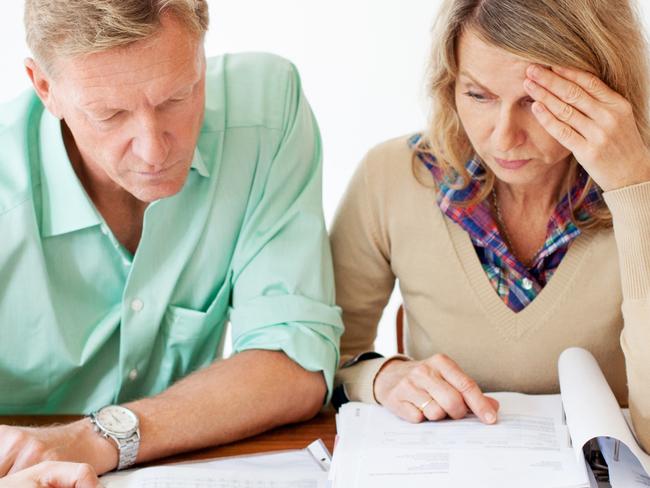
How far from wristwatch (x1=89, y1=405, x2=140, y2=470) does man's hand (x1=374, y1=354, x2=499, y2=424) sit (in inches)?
17.0

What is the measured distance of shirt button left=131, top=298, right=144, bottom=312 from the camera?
186 centimetres

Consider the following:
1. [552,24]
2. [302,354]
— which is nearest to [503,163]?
[552,24]

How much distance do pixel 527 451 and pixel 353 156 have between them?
247cm

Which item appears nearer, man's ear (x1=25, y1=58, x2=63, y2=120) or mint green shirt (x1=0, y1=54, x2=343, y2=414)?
man's ear (x1=25, y1=58, x2=63, y2=120)

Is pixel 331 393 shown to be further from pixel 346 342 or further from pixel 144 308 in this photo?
pixel 144 308

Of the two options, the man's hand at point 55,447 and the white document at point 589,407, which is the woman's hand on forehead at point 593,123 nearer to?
the white document at point 589,407

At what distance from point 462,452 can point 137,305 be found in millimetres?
678

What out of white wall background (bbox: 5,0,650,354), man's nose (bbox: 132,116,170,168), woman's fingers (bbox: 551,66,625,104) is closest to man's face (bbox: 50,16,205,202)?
man's nose (bbox: 132,116,170,168)

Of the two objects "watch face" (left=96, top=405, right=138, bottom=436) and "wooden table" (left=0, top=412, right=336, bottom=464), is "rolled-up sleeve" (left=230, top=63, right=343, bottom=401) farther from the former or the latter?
"watch face" (left=96, top=405, right=138, bottom=436)

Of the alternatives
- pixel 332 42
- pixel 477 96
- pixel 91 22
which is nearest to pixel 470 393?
pixel 477 96

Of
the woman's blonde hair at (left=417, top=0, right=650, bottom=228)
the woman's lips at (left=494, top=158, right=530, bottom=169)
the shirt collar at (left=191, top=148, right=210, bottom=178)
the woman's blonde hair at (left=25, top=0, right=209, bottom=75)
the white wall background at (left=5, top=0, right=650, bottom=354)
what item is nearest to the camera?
the woman's blonde hair at (left=25, top=0, right=209, bottom=75)

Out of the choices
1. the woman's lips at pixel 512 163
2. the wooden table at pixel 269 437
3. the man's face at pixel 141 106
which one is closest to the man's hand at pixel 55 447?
the wooden table at pixel 269 437

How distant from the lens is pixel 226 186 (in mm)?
1912

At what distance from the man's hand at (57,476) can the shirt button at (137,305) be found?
0.47 meters
